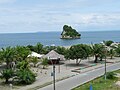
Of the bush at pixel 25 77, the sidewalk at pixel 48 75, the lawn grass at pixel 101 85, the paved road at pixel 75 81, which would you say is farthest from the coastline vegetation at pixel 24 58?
the lawn grass at pixel 101 85

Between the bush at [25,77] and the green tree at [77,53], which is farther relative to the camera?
the green tree at [77,53]

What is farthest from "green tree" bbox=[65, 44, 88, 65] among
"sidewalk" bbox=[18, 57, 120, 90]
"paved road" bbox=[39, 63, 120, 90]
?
"paved road" bbox=[39, 63, 120, 90]

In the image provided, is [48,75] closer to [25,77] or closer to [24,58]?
[25,77]

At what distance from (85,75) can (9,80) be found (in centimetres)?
1241

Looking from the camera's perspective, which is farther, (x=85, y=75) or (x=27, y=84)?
(x=85, y=75)

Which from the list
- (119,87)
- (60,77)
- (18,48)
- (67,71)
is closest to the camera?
(119,87)

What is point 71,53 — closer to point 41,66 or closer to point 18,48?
point 41,66

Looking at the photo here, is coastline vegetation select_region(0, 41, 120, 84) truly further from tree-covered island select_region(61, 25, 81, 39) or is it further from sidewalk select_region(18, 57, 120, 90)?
tree-covered island select_region(61, 25, 81, 39)

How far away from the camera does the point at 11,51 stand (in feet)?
150

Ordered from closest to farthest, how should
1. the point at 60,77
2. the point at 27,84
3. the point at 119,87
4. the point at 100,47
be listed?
the point at 119,87, the point at 27,84, the point at 60,77, the point at 100,47

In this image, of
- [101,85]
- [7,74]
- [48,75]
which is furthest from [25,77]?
[101,85]

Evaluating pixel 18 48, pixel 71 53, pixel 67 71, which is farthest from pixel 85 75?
pixel 18 48

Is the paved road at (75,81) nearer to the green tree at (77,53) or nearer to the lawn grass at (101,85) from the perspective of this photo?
the lawn grass at (101,85)

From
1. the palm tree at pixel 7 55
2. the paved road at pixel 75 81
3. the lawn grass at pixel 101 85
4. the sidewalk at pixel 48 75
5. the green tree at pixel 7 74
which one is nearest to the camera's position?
the lawn grass at pixel 101 85
